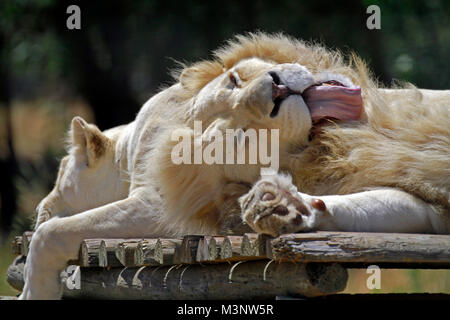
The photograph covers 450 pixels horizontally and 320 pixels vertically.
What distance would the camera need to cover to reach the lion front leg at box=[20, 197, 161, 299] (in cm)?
352

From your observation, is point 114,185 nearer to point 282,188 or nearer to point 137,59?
point 282,188

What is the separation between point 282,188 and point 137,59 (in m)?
6.72

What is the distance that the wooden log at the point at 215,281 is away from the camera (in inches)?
91.4

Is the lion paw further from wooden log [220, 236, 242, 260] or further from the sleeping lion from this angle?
wooden log [220, 236, 242, 260]

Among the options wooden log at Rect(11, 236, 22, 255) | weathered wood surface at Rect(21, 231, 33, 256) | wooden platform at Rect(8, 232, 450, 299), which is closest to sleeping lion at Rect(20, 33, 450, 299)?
wooden platform at Rect(8, 232, 450, 299)

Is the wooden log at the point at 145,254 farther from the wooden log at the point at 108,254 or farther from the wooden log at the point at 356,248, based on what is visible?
the wooden log at the point at 356,248

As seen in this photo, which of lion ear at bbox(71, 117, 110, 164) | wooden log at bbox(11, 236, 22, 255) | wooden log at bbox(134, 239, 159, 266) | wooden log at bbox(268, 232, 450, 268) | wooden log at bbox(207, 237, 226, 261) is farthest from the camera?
wooden log at bbox(11, 236, 22, 255)

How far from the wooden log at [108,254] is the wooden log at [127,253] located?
5 cm

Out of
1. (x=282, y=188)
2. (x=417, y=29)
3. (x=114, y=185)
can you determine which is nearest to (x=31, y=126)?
(x=417, y=29)

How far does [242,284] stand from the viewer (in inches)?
106

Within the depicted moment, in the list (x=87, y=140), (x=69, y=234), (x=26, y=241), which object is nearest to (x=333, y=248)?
(x=69, y=234)

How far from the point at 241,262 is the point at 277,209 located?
0.49 meters

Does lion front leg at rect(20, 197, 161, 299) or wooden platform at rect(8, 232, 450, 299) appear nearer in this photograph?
wooden platform at rect(8, 232, 450, 299)

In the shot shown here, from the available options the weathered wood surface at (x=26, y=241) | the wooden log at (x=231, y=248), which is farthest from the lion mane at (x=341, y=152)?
the weathered wood surface at (x=26, y=241)
